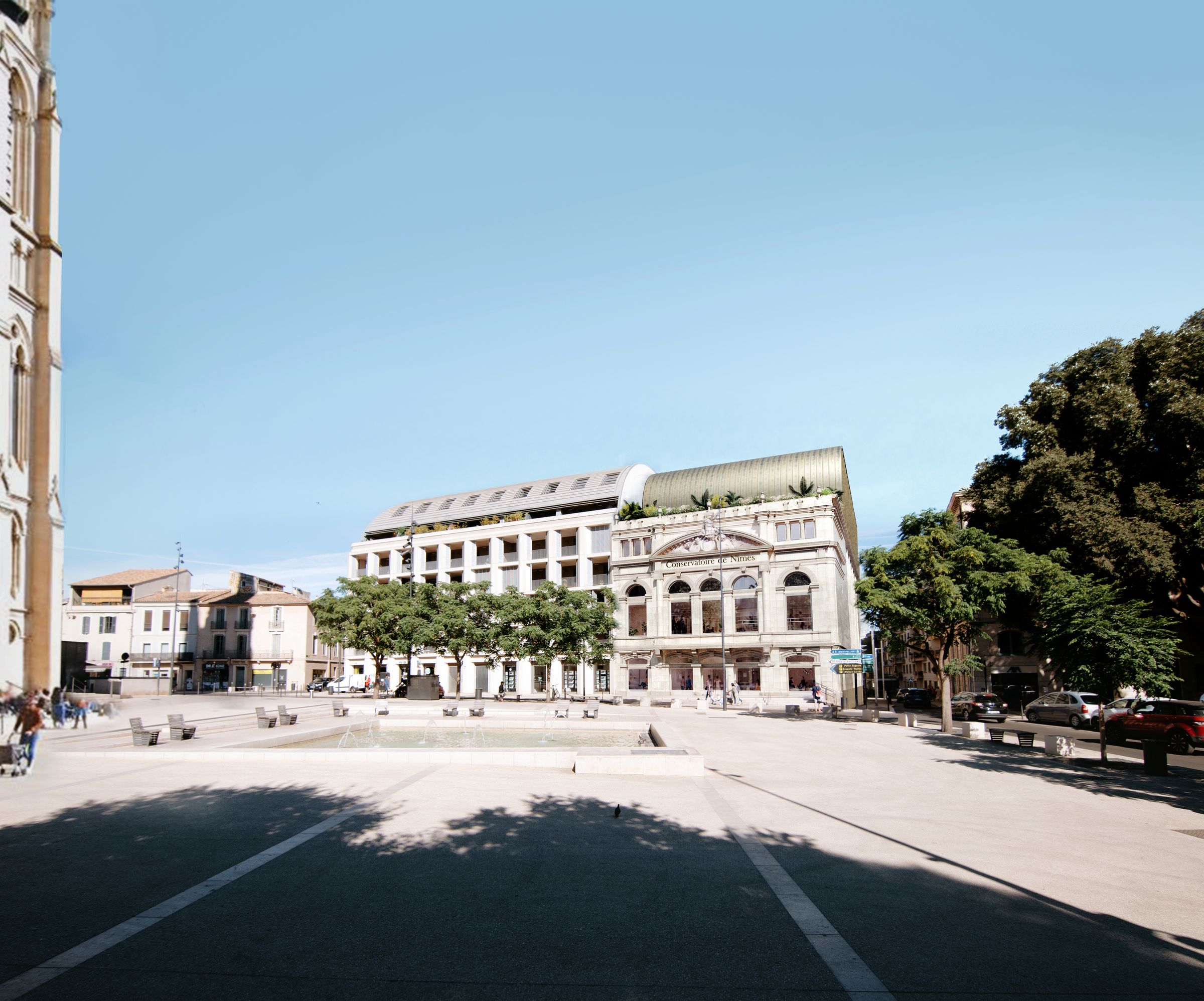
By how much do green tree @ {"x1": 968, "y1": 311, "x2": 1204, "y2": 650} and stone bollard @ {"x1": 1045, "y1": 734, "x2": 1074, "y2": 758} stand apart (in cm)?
2111

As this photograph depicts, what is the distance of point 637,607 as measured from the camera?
7331 cm

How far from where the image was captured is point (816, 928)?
346 inches

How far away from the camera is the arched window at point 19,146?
2.35m

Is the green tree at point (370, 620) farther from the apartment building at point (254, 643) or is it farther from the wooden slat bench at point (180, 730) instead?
the wooden slat bench at point (180, 730)

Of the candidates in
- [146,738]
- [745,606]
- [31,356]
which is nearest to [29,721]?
[31,356]

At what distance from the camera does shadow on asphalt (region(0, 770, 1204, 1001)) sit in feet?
23.8

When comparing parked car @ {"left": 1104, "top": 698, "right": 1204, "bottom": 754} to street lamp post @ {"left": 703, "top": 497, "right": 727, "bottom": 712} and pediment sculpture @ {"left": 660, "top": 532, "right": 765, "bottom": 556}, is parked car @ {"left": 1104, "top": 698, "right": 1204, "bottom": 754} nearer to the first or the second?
street lamp post @ {"left": 703, "top": 497, "right": 727, "bottom": 712}

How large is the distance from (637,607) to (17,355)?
2832 inches

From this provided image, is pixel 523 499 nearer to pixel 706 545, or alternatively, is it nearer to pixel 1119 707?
pixel 706 545

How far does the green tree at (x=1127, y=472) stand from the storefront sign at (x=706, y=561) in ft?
70.9

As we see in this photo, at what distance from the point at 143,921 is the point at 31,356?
8.33m

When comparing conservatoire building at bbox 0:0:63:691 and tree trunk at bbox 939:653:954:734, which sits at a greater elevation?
conservatoire building at bbox 0:0:63:691

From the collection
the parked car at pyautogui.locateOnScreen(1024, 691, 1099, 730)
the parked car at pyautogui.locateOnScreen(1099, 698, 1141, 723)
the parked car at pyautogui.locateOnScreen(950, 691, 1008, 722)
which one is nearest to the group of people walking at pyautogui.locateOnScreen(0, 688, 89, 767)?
the parked car at pyautogui.locateOnScreen(1099, 698, 1141, 723)

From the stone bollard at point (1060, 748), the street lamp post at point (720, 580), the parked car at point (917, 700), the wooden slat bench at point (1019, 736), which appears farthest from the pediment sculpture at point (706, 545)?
the stone bollard at point (1060, 748)
